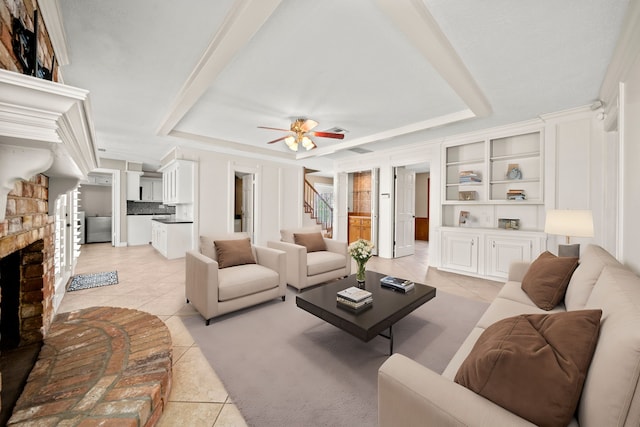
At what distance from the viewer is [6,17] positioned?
106 cm

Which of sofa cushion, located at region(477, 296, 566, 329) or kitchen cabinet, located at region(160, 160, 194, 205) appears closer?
sofa cushion, located at region(477, 296, 566, 329)

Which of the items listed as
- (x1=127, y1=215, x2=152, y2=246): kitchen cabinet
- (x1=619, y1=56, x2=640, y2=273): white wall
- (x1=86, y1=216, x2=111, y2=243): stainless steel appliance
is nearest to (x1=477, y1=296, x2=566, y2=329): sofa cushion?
(x1=619, y1=56, x2=640, y2=273): white wall

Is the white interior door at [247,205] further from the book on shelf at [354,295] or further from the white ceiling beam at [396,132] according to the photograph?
the book on shelf at [354,295]

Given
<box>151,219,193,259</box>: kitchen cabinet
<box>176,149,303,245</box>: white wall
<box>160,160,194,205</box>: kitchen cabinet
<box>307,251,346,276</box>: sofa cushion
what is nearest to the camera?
<box>307,251,346,276</box>: sofa cushion

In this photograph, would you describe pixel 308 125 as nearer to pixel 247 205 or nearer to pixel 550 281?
pixel 550 281

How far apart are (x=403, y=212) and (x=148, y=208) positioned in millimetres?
7703

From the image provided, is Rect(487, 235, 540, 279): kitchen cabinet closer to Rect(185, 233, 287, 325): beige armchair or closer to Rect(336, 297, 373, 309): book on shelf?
Rect(336, 297, 373, 309): book on shelf

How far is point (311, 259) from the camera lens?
3.51 metres

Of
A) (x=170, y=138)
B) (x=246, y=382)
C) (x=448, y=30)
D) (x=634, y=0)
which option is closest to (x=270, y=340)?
(x=246, y=382)

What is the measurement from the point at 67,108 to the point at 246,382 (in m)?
1.70

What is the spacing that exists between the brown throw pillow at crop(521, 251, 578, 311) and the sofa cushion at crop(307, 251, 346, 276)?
2.15 m

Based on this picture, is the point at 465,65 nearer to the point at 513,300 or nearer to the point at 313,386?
the point at 513,300

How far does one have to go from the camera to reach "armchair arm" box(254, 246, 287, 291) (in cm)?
297

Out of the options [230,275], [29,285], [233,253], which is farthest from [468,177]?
[29,285]
